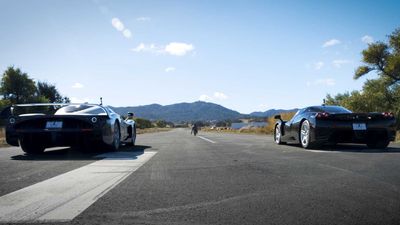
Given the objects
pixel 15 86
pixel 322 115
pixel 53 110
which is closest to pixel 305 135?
pixel 322 115

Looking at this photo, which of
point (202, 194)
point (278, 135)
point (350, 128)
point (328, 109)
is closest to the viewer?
point (202, 194)

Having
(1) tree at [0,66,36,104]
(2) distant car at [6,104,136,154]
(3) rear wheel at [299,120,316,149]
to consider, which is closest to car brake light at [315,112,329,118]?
(3) rear wheel at [299,120,316,149]

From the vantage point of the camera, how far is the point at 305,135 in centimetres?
1090

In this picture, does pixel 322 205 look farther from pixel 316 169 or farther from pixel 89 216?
pixel 316 169

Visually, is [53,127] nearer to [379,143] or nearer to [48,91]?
[379,143]

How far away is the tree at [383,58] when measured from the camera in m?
28.0

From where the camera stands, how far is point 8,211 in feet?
10.5

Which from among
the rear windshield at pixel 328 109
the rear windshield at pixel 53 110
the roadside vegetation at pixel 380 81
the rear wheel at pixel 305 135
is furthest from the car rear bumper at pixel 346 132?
the roadside vegetation at pixel 380 81

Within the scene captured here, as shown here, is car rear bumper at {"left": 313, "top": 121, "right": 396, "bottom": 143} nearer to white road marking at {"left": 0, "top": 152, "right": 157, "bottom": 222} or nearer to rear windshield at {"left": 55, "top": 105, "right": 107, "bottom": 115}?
rear windshield at {"left": 55, "top": 105, "right": 107, "bottom": 115}

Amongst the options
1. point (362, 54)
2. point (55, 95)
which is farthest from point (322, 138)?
point (55, 95)

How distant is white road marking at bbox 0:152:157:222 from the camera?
3080 mm

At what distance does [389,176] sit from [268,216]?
2.60 metres

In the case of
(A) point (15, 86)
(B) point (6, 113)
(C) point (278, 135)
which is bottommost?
(C) point (278, 135)

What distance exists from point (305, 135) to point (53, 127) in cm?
598
